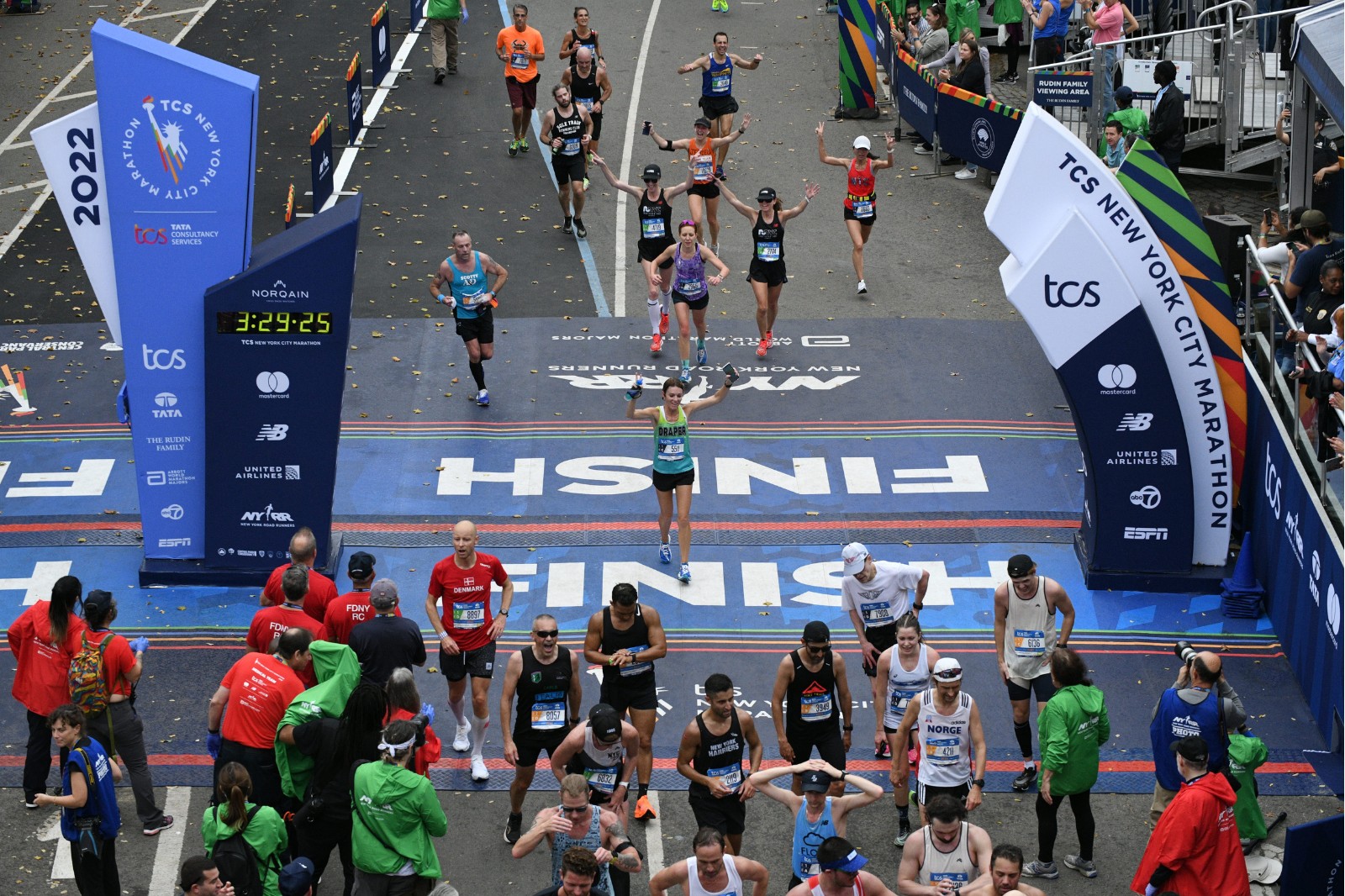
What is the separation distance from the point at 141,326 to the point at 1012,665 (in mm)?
7669

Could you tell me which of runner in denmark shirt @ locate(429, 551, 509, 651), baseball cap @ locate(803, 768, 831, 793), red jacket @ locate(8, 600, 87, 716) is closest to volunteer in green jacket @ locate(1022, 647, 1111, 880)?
baseball cap @ locate(803, 768, 831, 793)

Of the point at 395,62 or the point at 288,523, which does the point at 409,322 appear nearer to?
the point at 288,523

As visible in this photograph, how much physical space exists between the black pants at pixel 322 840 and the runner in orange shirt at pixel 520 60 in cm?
1621

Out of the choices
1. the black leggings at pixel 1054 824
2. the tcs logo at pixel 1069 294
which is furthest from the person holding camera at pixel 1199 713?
the tcs logo at pixel 1069 294

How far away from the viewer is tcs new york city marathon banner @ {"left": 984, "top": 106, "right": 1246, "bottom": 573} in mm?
13812

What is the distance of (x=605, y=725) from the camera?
1005 centimetres

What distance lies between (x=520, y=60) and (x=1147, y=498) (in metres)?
13.5

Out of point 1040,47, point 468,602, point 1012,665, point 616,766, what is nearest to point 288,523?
point 468,602

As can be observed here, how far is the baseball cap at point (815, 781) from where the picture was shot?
378 inches

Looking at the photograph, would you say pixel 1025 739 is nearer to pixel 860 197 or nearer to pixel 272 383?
pixel 272 383

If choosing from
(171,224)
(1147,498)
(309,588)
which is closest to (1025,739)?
(1147,498)

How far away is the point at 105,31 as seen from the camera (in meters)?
13.3

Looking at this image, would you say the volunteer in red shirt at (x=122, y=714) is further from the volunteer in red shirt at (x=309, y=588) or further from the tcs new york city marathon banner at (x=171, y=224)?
the tcs new york city marathon banner at (x=171, y=224)

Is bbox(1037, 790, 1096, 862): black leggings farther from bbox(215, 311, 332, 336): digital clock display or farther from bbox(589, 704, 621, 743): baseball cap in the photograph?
bbox(215, 311, 332, 336): digital clock display
